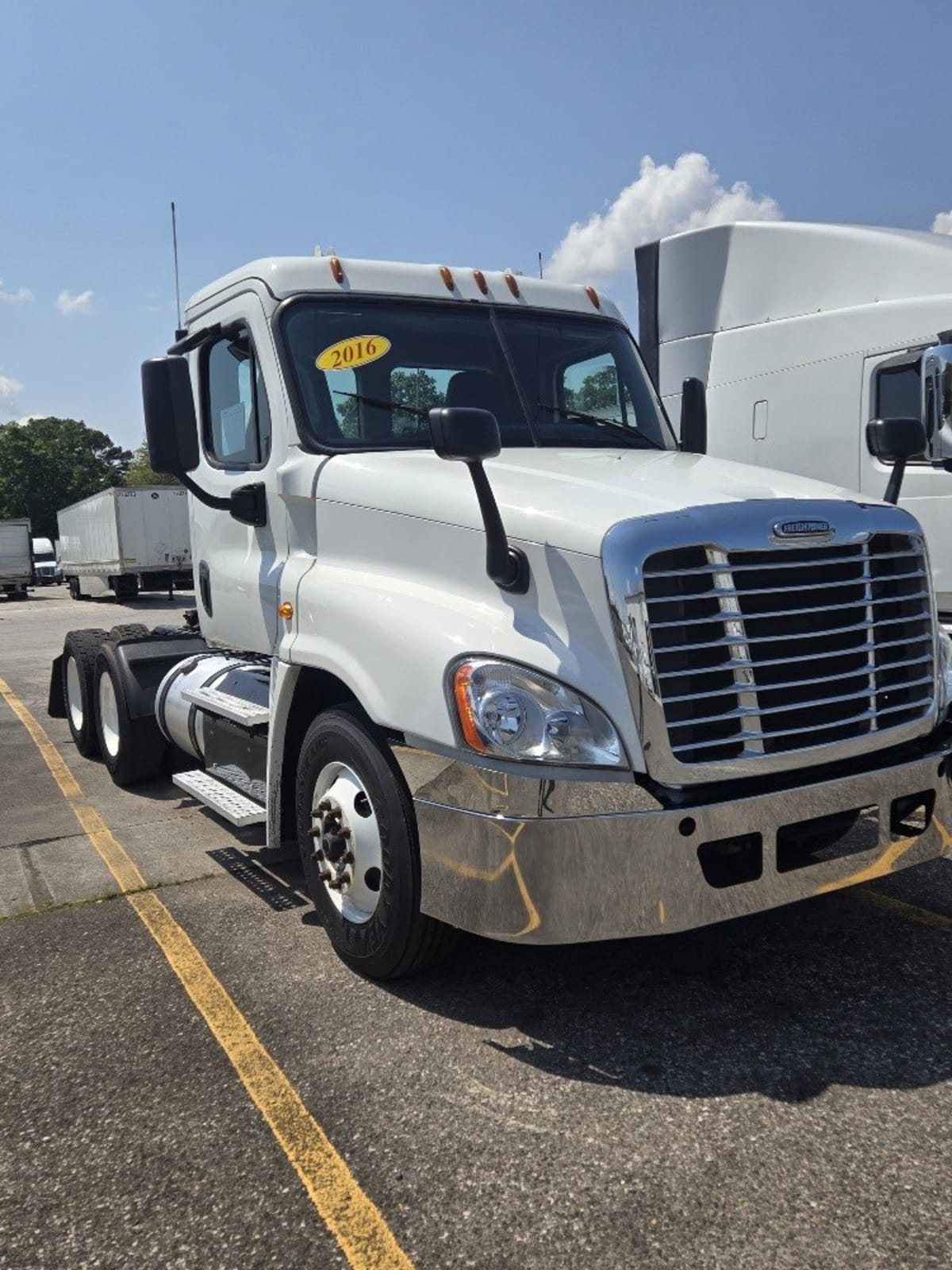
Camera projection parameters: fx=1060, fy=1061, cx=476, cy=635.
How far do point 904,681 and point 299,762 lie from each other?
219cm

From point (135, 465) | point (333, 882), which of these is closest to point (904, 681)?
point (333, 882)

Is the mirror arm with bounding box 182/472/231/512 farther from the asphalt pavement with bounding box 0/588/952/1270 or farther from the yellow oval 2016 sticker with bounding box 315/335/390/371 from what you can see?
the asphalt pavement with bounding box 0/588/952/1270

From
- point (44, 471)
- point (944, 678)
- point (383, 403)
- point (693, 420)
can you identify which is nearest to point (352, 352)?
point (383, 403)

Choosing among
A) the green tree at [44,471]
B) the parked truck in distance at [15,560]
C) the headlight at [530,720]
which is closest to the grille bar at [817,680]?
the headlight at [530,720]

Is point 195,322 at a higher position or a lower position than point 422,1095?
higher

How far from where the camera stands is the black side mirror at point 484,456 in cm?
319

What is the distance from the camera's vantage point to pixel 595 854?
2.99 meters

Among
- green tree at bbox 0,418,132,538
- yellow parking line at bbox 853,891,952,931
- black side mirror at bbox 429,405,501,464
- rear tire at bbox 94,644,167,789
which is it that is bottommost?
yellow parking line at bbox 853,891,952,931

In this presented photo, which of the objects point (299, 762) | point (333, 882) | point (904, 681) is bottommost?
point (333, 882)

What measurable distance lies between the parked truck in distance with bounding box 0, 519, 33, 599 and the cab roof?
37.0m

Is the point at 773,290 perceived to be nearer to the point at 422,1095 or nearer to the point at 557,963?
the point at 557,963

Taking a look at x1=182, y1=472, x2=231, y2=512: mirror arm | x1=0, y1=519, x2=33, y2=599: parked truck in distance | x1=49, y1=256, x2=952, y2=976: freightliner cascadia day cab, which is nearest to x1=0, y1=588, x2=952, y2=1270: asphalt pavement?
x1=49, y1=256, x2=952, y2=976: freightliner cascadia day cab

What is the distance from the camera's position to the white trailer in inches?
1190

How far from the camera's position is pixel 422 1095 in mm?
3045
